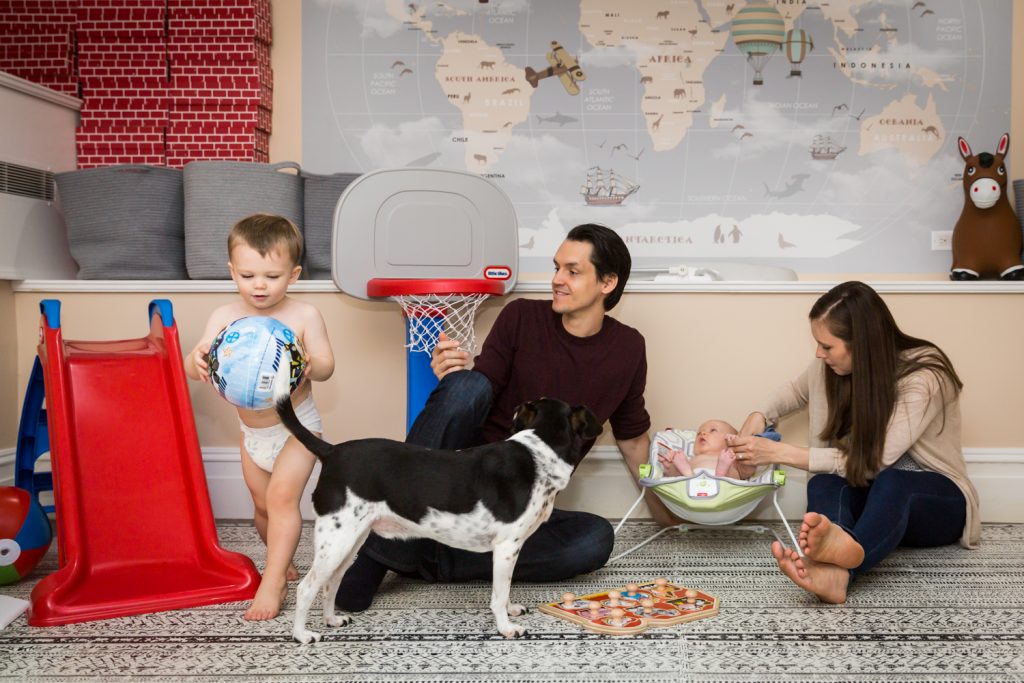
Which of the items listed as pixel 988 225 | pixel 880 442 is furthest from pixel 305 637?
pixel 988 225

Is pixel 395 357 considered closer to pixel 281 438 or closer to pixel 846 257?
pixel 281 438

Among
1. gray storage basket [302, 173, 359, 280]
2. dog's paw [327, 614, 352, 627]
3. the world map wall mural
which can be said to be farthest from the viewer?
the world map wall mural

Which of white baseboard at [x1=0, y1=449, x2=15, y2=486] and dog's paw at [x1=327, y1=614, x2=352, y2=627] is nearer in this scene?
dog's paw at [x1=327, y1=614, x2=352, y2=627]

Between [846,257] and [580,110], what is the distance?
143 cm

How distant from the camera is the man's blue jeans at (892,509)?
7.70 feet

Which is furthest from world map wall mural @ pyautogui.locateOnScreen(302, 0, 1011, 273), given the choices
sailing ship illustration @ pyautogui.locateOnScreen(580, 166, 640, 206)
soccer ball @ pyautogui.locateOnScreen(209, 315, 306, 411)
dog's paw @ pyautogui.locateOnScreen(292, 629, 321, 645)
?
dog's paw @ pyautogui.locateOnScreen(292, 629, 321, 645)

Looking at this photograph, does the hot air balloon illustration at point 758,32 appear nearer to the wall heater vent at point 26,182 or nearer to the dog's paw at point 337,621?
the wall heater vent at point 26,182

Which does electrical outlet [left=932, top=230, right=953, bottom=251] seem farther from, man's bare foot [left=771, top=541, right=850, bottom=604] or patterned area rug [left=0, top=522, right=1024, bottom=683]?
man's bare foot [left=771, top=541, right=850, bottom=604]

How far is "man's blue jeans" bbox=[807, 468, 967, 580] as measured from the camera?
7.70ft

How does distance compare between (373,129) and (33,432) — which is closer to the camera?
(33,432)

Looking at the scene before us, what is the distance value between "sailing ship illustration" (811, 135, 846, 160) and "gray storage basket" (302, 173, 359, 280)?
2169mm

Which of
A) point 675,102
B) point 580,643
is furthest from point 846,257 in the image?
point 580,643

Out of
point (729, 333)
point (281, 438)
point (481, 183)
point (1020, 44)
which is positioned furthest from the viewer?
point (1020, 44)

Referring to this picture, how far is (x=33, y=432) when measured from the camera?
288 centimetres
